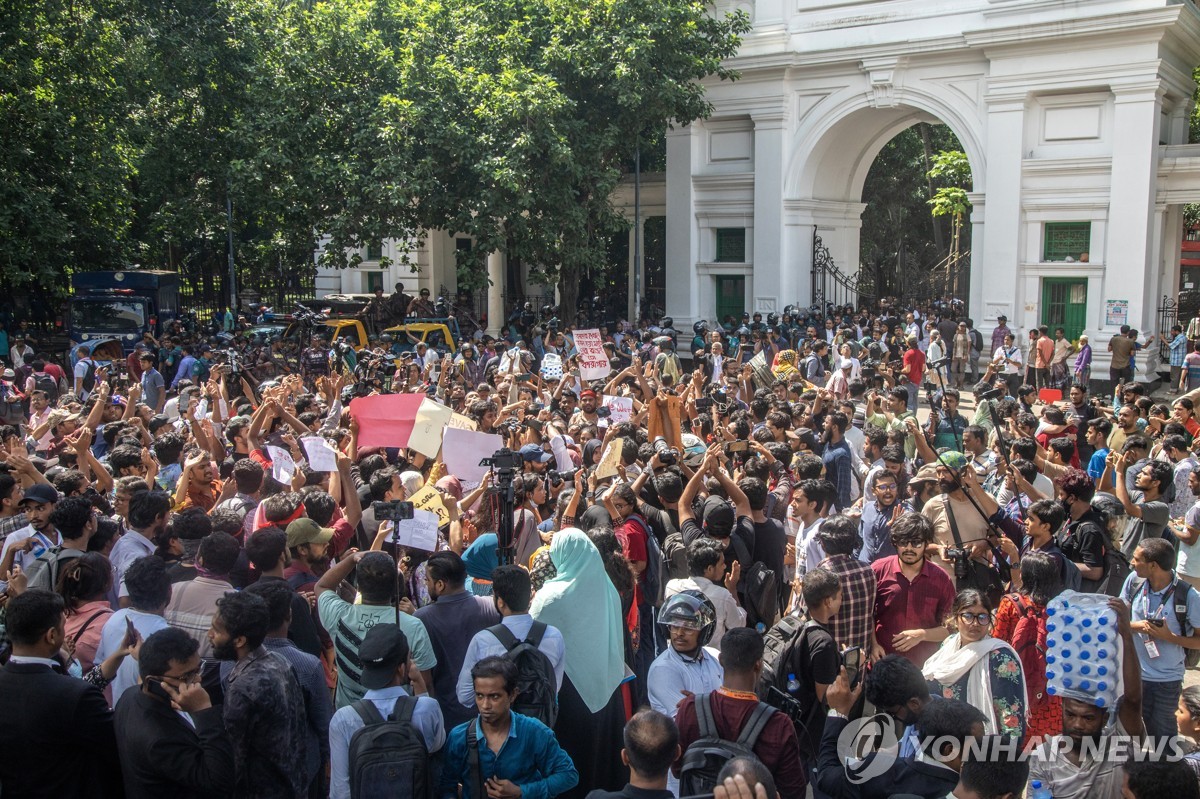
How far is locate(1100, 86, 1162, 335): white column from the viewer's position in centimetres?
2041

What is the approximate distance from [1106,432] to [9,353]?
21350 mm

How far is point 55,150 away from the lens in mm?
21844

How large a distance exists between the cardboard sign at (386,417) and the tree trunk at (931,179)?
86.9ft

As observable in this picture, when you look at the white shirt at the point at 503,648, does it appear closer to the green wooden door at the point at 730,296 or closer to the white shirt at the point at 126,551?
the white shirt at the point at 126,551

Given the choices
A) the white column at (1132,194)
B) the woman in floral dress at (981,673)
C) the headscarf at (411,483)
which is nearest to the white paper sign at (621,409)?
the headscarf at (411,483)

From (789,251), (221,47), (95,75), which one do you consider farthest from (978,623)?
(221,47)

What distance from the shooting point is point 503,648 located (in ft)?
15.5

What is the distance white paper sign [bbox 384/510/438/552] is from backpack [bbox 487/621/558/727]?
38.5 inches

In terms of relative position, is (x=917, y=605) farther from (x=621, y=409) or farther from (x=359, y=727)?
(x=621, y=409)

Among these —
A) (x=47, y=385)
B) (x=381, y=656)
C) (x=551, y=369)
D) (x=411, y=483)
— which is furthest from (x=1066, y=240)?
(x=381, y=656)

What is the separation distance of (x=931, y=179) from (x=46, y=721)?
1401 inches

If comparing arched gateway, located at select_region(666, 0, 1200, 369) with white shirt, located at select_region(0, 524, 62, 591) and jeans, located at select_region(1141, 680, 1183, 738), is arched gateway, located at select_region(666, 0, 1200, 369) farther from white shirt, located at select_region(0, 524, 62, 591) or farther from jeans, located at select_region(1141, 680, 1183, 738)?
white shirt, located at select_region(0, 524, 62, 591)

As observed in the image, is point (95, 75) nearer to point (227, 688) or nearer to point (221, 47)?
point (221, 47)

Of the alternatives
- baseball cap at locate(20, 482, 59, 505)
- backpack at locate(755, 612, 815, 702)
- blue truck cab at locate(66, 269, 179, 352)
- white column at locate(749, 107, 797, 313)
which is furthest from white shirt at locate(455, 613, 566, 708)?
white column at locate(749, 107, 797, 313)
